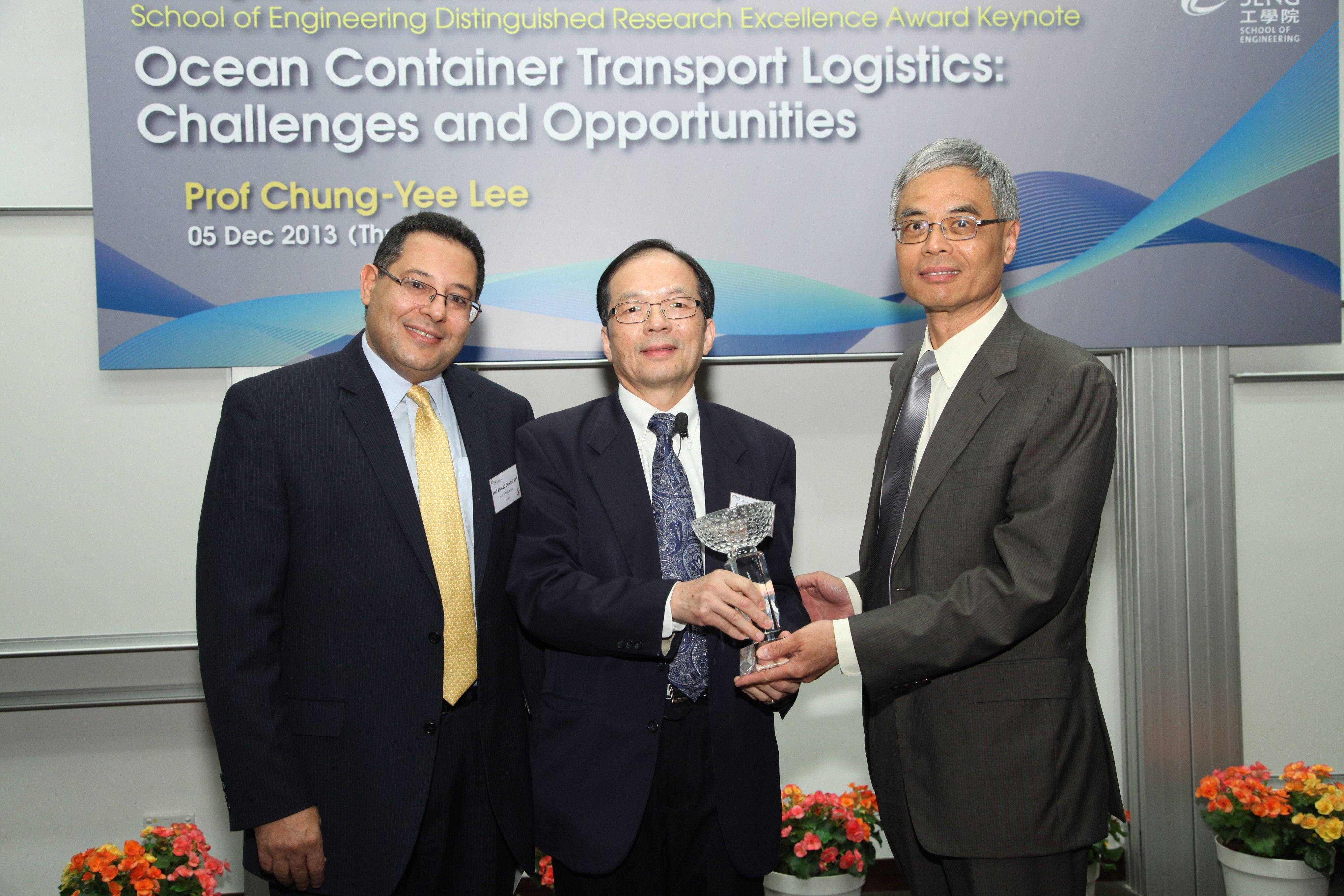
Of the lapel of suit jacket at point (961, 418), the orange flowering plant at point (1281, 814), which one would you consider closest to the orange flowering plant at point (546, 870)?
the lapel of suit jacket at point (961, 418)

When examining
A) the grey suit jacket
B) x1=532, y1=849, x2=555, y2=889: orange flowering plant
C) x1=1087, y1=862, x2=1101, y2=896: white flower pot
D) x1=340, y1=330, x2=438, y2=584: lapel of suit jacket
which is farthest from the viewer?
x1=1087, y1=862, x2=1101, y2=896: white flower pot

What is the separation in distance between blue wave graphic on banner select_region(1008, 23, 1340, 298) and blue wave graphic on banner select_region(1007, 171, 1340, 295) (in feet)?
0.08

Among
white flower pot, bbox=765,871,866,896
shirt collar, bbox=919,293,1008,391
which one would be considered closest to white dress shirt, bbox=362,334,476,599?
shirt collar, bbox=919,293,1008,391

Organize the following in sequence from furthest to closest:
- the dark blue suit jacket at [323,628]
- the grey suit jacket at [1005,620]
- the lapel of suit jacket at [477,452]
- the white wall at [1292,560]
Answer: the white wall at [1292,560] → the lapel of suit jacket at [477,452] → the dark blue suit jacket at [323,628] → the grey suit jacket at [1005,620]

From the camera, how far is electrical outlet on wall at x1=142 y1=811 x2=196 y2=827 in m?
3.34

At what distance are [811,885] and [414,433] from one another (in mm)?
2126

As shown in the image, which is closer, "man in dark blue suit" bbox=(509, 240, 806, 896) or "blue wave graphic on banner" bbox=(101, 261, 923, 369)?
"man in dark blue suit" bbox=(509, 240, 806, 896)

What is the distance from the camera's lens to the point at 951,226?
1.94m

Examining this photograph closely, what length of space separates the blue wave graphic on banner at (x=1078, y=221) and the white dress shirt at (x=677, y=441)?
1.76 metres

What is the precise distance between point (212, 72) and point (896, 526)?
2758 mm

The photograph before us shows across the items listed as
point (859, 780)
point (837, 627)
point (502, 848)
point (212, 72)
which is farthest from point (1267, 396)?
point (212, 72)

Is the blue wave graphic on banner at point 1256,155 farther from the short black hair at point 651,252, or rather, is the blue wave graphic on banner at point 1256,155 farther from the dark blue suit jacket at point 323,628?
the dark blue suit jacket at point 323,628

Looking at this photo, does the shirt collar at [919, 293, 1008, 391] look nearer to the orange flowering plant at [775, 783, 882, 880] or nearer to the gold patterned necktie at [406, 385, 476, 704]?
the gold patterned necktie at [406, 385, 476, 704]

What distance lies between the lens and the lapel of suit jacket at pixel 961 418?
1.82 meters
